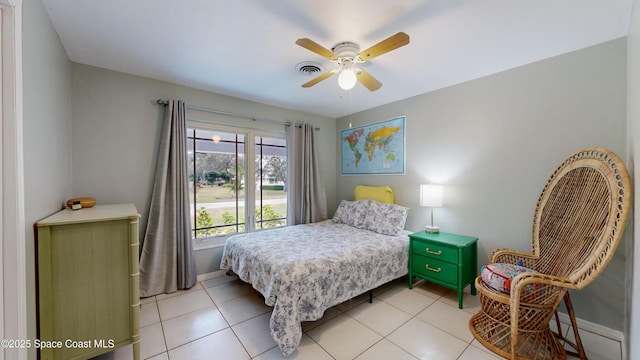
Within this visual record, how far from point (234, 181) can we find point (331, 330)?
2268 millimetres

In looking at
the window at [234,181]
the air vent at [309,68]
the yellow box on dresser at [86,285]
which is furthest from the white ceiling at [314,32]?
the yellow box on dresser at [86,285]

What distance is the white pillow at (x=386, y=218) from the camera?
302 cm

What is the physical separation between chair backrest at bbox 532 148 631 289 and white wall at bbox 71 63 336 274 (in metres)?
3.61

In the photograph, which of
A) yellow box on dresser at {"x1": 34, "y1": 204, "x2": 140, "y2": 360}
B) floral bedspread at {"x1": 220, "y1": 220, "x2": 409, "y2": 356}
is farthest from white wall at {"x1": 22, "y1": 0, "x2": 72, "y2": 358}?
floral bedspread at {"x1": 220, "y1": 220, "x2": 409, "y2": 356}

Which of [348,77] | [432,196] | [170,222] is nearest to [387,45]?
[348,77]

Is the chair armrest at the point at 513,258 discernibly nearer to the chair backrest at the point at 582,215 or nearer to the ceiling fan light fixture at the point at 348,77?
the chair backrest at the point at 582,215

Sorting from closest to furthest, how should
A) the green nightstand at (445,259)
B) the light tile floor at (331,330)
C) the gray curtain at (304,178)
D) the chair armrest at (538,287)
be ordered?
the chair armrest at (538,287), the light tile floor at (331,330), the green nightstand at (445,259), the gray curtain at (304,178)

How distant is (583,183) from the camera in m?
1.84

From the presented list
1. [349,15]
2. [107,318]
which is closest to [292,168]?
[349,15]

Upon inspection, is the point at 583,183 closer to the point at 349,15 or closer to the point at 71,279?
the point at 349,15

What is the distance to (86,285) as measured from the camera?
4.71 ft

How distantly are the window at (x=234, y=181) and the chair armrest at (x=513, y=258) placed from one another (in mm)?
2795

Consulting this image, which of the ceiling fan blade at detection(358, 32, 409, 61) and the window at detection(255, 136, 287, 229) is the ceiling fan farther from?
the window at detection(255, 136, 287, 229)

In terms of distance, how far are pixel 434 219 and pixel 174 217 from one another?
10.4 ft
